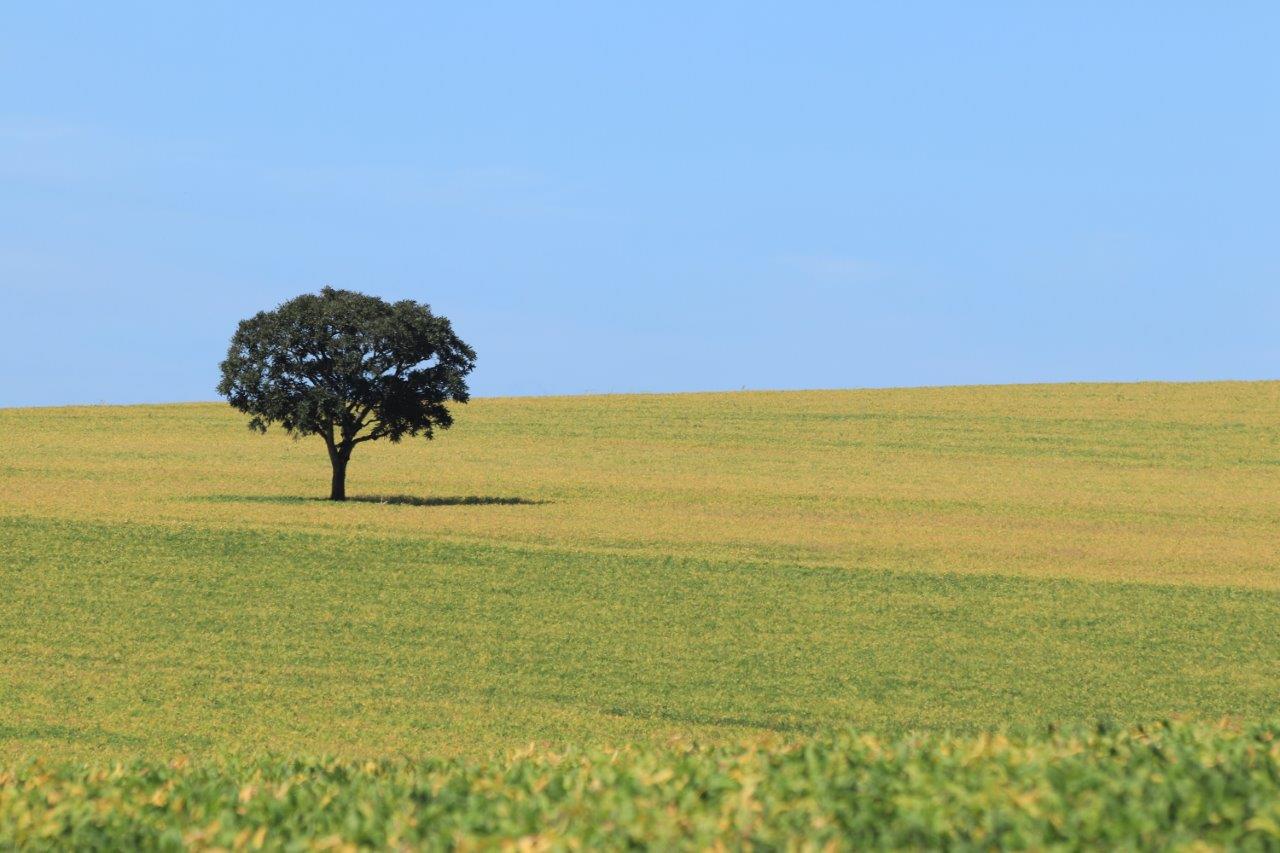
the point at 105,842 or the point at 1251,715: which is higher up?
the point at 105,842

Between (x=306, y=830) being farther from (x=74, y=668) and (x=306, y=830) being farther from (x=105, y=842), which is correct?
(x=74, y=668)

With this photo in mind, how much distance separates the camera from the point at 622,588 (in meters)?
35.3

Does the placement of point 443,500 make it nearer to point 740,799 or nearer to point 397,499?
point 397,499

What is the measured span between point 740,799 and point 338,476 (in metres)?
47.5

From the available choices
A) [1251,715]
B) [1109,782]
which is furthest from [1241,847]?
[1251,715]

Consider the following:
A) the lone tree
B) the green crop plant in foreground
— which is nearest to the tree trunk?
the lone tree

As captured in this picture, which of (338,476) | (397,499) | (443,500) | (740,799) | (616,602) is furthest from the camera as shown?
(338,476)

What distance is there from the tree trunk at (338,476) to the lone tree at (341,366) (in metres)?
0.04

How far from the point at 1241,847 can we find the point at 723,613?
82.2 feet

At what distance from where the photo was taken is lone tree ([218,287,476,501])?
54062 mm

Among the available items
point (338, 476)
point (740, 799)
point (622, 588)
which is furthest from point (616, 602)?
point (740, 799)

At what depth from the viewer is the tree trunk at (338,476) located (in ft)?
177

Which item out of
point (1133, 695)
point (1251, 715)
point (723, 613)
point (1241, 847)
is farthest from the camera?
point (723, 613)

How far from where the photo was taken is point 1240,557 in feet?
140
